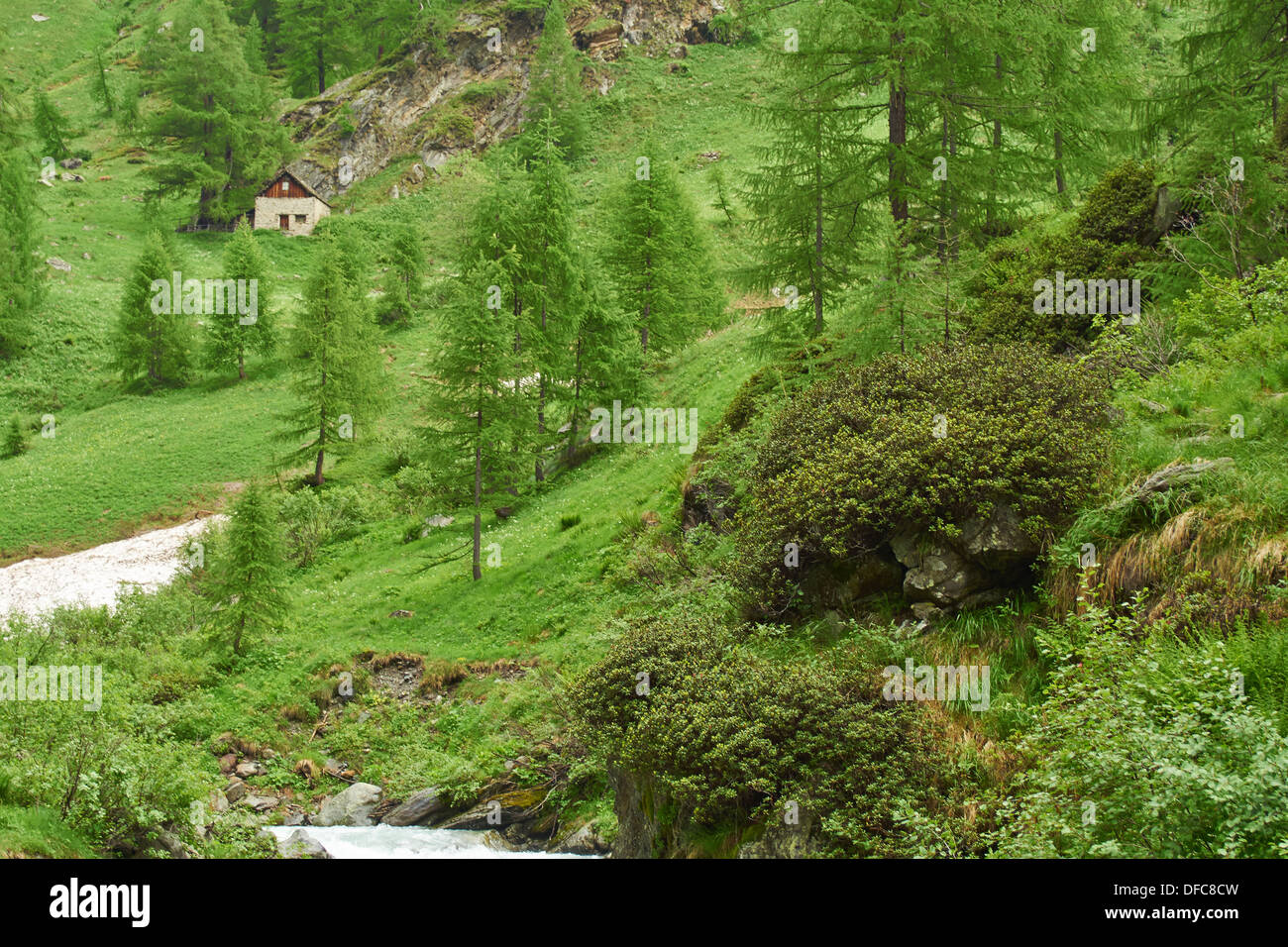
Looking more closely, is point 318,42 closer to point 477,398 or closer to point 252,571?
point 477,398

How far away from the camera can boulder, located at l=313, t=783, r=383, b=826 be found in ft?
58.0

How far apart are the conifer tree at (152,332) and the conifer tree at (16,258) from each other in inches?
311

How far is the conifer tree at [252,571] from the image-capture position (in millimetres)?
23766

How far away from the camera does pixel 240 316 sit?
2189 inches

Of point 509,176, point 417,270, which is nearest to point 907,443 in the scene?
point 509,176

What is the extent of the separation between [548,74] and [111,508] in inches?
2456

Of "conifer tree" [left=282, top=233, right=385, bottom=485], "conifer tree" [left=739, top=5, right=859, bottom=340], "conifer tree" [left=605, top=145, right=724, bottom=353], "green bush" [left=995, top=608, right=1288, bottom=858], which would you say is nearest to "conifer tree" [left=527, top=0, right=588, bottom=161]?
"conifer tree" [left=282, top=233, right=385, bottom=485]

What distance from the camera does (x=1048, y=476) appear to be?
11148 mm

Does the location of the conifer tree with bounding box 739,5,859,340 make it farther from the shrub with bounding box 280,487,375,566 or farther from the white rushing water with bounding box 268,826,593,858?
the shrub with bounding box 280,487,375,566

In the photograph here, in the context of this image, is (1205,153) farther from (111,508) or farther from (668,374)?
(111,508)

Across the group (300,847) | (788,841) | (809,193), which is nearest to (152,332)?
(809,193)

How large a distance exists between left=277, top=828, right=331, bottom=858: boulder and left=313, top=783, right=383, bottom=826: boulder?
1584 mm

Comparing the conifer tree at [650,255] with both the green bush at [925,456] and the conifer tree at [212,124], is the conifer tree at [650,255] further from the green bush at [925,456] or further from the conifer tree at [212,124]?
the conifer tree at [212,124]

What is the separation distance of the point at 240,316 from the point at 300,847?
156 feet
